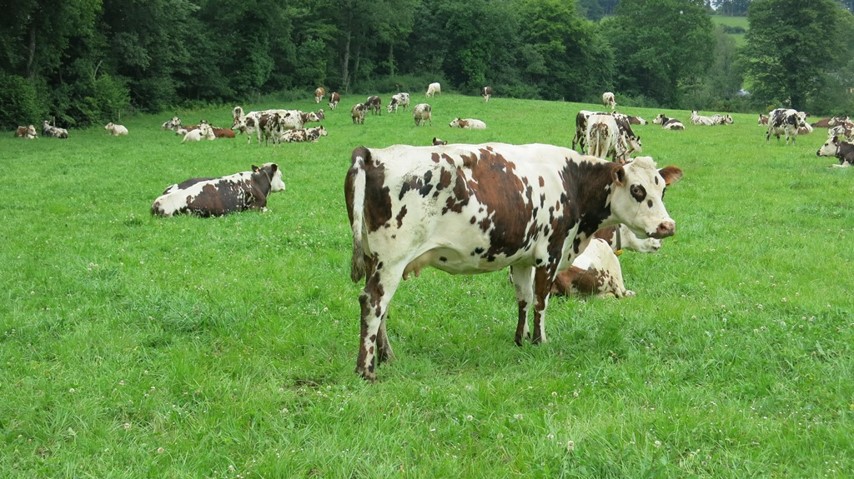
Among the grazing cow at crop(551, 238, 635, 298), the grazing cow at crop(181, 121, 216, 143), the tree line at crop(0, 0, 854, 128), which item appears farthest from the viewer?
the tree line at crop(0, 0, 854, 128)

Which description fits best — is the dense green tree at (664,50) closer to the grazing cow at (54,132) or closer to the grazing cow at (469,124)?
the grazing cow at (469,124)

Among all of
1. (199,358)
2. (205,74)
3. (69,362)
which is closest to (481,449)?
(199,358)

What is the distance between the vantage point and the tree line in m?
39.9

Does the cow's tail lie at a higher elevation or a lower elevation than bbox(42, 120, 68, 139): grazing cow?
higher

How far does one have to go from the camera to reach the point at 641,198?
7293 millimetres

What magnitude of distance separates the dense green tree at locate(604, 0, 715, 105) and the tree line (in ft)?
0.62

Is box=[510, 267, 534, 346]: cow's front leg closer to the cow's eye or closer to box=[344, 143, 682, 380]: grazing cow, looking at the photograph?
box=[344, 143, 682, 380]: grazing cow

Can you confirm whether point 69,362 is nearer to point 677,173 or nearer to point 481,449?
point 481,449

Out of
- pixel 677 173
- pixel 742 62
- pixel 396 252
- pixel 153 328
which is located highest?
pixel 742 62

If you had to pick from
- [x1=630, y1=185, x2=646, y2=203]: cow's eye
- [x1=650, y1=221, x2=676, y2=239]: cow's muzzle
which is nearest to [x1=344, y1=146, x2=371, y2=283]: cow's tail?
[x1=630, y1=185, x2=646, y2=203]: cow's eye

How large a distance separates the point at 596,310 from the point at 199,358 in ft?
14.9

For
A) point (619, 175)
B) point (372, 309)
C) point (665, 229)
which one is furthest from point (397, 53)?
point (372, 309)

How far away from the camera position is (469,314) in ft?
26.7

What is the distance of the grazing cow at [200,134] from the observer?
32031 mm
